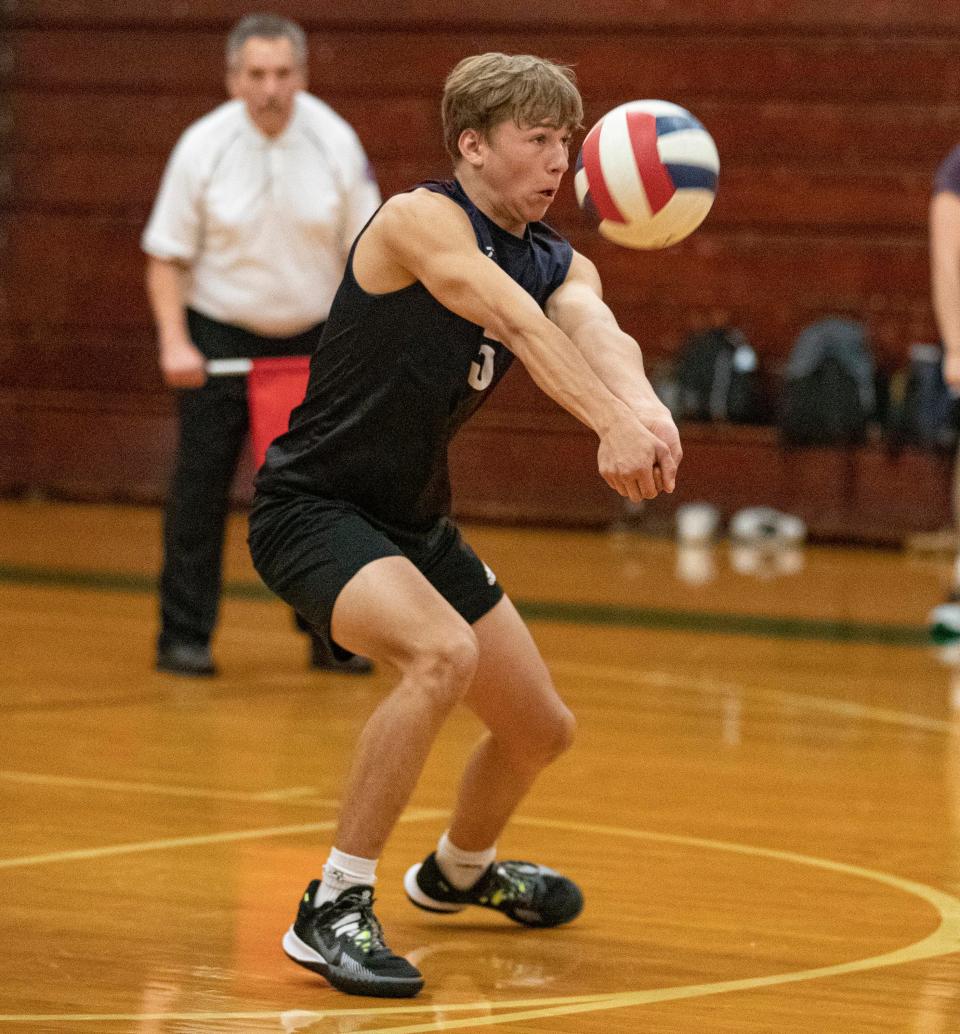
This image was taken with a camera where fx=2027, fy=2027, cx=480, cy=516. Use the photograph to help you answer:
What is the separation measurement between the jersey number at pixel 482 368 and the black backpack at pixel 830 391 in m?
7.26

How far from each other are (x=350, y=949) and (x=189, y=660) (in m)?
3.32

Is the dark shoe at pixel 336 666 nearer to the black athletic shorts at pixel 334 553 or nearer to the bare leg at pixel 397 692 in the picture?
the black athletic shorts at pixel 334 553

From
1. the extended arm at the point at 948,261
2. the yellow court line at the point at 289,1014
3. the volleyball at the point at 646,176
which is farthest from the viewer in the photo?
the extended arm at the point at 948,261

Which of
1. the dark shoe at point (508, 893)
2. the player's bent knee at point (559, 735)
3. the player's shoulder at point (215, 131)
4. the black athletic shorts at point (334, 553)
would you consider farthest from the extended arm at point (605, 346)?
the player's shoulder at point (215, 131)

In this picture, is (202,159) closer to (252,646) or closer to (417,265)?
(252,646)

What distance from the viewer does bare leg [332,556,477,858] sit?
3283 mm

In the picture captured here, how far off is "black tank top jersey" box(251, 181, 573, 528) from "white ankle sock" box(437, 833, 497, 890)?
0.64 metres

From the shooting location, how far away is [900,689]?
649cm

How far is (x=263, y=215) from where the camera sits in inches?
255

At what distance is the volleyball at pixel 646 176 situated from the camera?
3557mm

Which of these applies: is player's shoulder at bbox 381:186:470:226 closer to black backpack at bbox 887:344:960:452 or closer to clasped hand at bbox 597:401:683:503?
clasped hand at bbox 597:401:683:503

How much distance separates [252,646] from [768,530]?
4.37 metres

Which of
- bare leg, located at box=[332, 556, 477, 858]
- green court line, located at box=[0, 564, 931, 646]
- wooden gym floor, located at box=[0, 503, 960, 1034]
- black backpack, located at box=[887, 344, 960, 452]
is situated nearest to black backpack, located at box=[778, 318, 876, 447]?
black backpack, located at box=[887, 344, 960, 452]

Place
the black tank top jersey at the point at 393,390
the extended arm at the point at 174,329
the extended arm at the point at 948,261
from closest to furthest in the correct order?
1. the black tank top jersey at the point at 393,390
2. the extended arm at the point at 174,329
3. the extended arm at the point at 948,261
